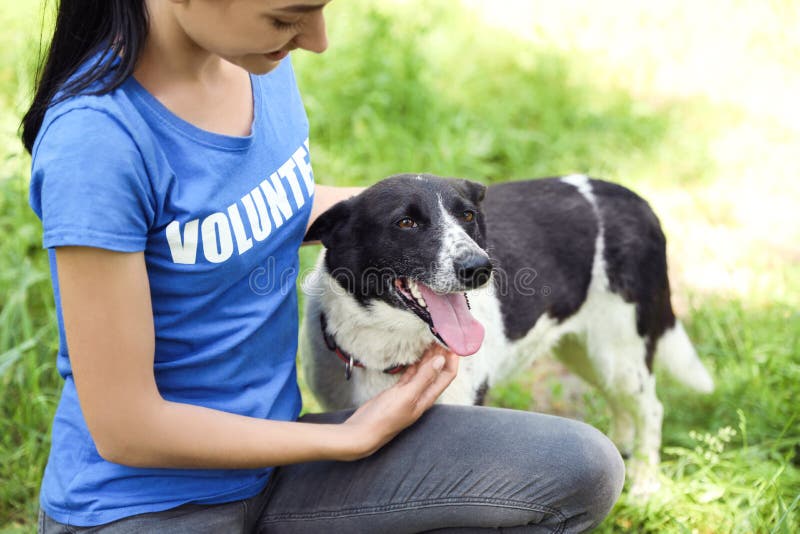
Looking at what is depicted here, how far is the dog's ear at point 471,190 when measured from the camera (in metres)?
2.46

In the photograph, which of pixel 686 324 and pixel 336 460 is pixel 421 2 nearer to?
pixel 686 324

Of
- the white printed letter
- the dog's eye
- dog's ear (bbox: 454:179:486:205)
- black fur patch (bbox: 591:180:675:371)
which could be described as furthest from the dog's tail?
the white printed letter

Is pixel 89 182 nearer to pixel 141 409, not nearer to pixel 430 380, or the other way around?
pixel 141 409

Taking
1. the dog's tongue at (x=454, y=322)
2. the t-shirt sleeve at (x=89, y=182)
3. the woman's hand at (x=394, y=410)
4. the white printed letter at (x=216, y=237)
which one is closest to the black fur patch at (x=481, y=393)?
the dog's tongue at (x=454, y=322)

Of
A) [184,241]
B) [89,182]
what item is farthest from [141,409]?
[89,182]

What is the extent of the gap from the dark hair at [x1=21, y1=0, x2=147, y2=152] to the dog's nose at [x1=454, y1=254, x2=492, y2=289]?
3.02 ft

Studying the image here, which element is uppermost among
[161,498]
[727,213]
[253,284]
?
[253,284]

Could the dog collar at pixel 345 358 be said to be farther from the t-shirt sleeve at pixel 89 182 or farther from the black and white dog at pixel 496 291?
the t-shirt sleeve at pixel 89 182

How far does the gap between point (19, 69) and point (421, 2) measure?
8.82 feet

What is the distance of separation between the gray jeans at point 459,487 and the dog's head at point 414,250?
0.27m

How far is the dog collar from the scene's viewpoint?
2.38 m

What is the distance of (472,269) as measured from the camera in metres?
2.13

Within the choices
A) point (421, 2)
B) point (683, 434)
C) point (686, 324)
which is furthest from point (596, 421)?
point (421, 2)

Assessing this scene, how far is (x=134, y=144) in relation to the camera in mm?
1594
